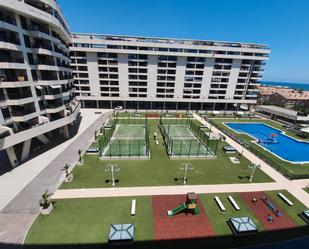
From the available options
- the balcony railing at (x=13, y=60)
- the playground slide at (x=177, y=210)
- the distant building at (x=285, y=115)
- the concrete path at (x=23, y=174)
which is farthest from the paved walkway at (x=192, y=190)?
the distant building at (x=285, y=115)

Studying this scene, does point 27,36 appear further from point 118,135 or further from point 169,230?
point 169,230

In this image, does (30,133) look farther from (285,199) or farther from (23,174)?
(285,199)

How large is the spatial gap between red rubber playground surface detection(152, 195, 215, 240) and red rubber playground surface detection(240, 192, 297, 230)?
6.52 meters

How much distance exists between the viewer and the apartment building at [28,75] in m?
25.1

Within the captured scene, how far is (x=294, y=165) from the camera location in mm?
32406

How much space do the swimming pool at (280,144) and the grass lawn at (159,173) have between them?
12.8 meters

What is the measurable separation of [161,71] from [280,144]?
156ft

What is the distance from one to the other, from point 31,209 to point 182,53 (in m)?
64.4

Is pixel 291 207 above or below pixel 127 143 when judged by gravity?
below

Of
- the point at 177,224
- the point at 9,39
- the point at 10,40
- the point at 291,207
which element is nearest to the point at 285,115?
the point at 291,207

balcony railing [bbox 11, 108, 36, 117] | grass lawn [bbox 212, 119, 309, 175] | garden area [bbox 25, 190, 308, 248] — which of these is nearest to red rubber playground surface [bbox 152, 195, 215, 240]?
garden area [bbox 25, 190, 308, 248]

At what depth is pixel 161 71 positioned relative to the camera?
225 feet

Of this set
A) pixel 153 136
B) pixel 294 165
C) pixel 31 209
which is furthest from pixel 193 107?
pixel 31 209

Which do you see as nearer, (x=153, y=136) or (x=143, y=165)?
(x=143, y=165)
